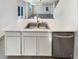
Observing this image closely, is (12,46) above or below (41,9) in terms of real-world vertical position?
below

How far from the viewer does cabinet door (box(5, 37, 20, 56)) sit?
1950 millimetres

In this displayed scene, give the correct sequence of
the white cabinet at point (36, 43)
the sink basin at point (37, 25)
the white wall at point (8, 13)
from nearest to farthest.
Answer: the white wall at point (8, 13), the white cabinet at point (36, 43), the sink basin at point (37, 25)

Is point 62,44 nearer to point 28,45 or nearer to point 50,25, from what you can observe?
point 50,25

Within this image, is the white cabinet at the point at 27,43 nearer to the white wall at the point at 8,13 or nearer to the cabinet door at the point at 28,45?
the cabinet door at the point at 28,45

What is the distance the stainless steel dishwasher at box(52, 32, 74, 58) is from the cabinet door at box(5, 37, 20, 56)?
0.48 m

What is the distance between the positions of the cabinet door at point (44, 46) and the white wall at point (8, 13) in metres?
0.47

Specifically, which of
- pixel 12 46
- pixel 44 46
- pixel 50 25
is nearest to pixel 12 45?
pixel 12 46

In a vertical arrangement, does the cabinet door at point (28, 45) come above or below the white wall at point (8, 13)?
below

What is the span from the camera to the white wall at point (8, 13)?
1.86 metres

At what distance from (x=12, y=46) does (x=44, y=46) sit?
1.38ft

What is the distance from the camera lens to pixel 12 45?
197 cm

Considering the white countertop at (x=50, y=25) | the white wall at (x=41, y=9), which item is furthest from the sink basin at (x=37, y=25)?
the white wall at (x=41, y=9)

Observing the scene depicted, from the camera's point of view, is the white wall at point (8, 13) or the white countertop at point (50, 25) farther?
the white countertop at point (50, 25)

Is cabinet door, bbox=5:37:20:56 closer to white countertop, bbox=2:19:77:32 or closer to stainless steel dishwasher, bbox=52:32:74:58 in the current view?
white countertop, bbox=2:19:77:32
